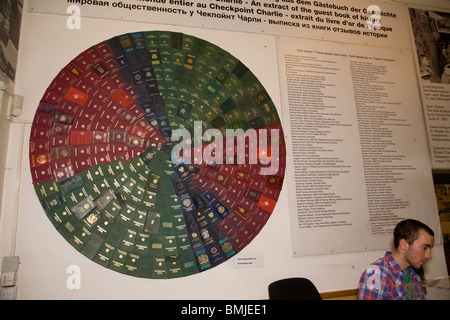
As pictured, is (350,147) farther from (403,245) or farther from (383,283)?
(383,283)

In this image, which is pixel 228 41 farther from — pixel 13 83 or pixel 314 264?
pixel 314 264

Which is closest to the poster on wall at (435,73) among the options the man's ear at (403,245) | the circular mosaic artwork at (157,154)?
the man's ear at (403,245)

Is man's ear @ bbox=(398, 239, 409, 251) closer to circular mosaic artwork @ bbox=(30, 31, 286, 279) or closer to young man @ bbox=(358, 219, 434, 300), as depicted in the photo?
young man @ bbox=(358, 219, 434, 300)

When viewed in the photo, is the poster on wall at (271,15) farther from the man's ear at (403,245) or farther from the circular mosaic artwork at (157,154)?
the man's ear at (403,245)

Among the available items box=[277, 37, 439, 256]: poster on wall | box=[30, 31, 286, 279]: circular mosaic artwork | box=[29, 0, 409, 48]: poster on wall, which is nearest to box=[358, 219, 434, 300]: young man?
box=[277, 37, 439, 256]: poster on wall

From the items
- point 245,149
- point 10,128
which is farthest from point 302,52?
point 10,128

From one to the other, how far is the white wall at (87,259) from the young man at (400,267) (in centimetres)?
39

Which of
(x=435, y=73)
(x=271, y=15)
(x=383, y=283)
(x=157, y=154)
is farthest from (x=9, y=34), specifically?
(x=435, y=73)

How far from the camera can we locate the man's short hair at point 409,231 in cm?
194

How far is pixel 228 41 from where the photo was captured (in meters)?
2.40

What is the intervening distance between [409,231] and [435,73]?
67.9 inches

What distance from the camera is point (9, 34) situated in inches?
75.0

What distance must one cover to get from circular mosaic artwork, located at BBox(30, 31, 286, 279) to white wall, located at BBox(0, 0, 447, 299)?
0.07 meters
